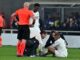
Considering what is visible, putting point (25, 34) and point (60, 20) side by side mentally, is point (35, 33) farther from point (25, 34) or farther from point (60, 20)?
point (60, 20)

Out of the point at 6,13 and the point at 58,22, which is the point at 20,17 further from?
the point at 6,13

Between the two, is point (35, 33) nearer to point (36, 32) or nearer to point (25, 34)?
point (36, 32)

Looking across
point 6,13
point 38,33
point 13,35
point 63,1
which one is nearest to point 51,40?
point 38,33

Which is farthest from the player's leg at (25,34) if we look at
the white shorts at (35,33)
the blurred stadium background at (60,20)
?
the blurred stadium background at (60,20)

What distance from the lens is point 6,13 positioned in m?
33.1

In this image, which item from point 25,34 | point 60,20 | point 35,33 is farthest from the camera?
point 60,20

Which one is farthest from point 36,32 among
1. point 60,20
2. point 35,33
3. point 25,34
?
point 60,20

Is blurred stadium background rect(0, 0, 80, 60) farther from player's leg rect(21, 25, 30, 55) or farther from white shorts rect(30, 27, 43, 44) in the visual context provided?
player's leg rect(21, 25, 30, 55)

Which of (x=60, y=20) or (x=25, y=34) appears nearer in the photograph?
(x=25, y=34)

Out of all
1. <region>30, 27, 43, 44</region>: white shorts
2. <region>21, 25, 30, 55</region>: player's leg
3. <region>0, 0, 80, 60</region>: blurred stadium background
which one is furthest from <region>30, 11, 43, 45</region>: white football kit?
<region>0, 0, 80, 60</region>: blurred stadium background

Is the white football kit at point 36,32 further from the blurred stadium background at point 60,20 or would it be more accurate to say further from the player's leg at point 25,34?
the blurred stadium background at point 60,20

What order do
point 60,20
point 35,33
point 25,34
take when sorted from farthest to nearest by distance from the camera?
point 60,20, point 35,33, point 25,34

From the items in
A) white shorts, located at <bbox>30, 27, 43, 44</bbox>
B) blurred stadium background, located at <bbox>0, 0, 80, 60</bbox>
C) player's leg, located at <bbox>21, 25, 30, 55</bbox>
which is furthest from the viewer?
blurred stadium background, located at <bbox>0, 0, 80, 60</bbox>

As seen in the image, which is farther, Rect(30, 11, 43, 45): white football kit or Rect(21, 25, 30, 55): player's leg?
Rect(30, 11, 43, 45): white football kit
